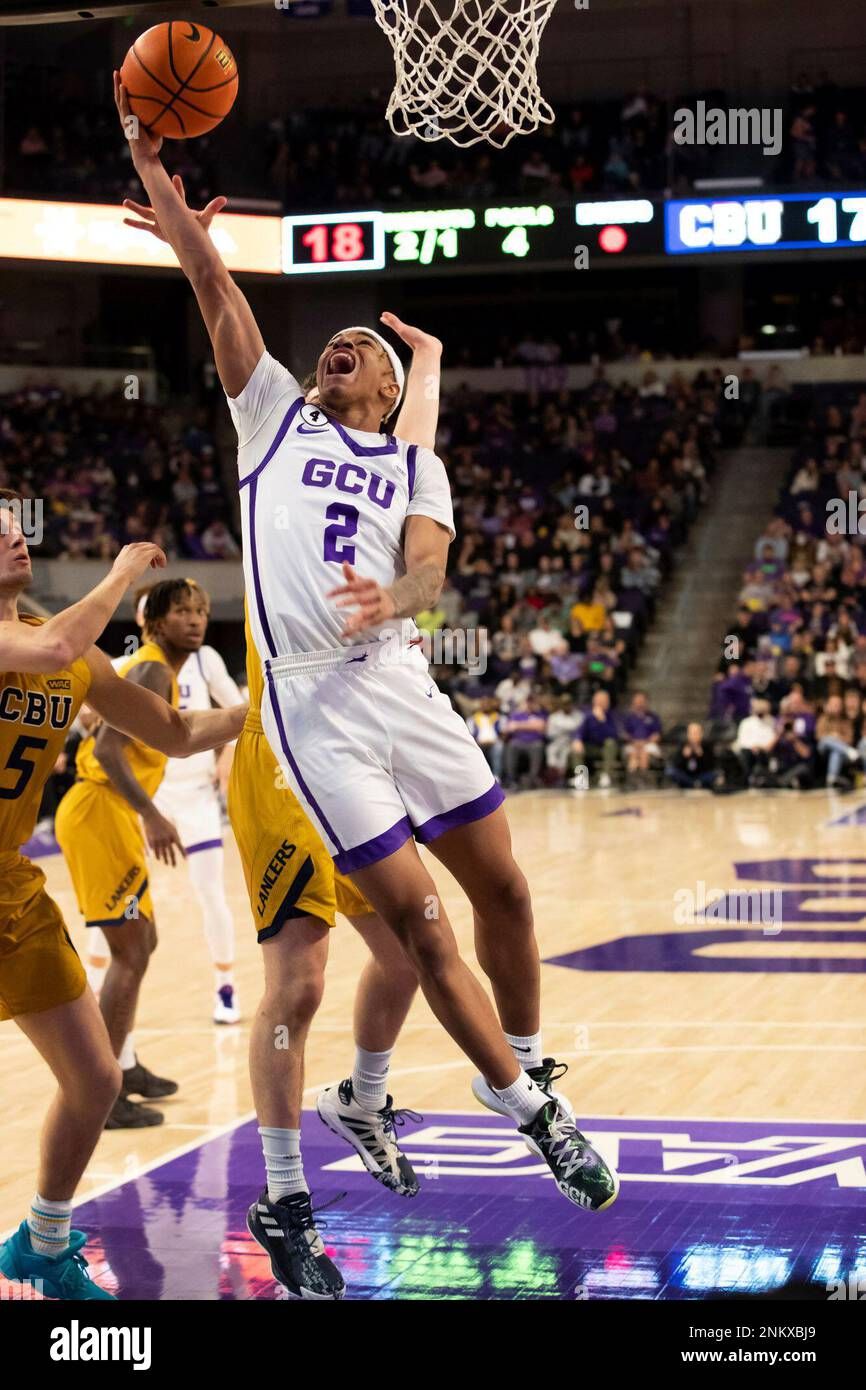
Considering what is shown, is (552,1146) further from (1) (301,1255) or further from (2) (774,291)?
(2) (774,291)

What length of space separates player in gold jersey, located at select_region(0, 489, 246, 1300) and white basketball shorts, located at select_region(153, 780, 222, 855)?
3.86 meters

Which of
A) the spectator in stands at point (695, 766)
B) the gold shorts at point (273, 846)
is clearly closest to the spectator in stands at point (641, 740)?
the spectator in stands at point (695, 766)

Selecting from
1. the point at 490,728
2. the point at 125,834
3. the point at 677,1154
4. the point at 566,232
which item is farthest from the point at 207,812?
the point at 566,232

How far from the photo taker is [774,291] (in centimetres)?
2464

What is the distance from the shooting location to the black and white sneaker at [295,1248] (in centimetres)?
412

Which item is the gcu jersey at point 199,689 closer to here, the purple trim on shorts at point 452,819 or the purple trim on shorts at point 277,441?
the purple trim on shorts at point 277,441

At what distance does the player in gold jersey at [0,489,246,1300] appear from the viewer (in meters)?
4.21

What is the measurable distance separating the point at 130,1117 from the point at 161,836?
4.35 feet

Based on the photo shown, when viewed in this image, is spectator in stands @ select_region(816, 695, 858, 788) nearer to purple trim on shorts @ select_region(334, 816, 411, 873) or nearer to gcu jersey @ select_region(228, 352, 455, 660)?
gcu jersey @ select_region(228, 352, 455, 660)

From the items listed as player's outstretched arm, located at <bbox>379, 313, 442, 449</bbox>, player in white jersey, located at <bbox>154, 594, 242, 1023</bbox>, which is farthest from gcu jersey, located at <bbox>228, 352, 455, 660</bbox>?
player in white jersey, located at <bbox>154, 594, 242, 1023</bbox>

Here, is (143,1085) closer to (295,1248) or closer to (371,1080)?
(371,1080)

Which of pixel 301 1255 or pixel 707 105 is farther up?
pixel 707 105
